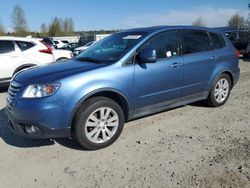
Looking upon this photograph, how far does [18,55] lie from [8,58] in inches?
11.9

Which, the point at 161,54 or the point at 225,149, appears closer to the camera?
the point at 225,149

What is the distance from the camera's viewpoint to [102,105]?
4.26 metres

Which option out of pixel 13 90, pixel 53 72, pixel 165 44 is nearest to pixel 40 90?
pixel 53 72

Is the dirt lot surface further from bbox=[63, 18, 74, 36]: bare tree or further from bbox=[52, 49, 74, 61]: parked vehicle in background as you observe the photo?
bbox=[63, 18, 74, 36]: bare tree

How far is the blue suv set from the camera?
3980 mm

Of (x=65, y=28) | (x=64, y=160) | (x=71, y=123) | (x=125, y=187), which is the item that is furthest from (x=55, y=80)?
(x=65, y=28)

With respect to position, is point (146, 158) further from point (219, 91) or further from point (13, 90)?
point (219, 91)

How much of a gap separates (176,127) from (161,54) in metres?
1.27

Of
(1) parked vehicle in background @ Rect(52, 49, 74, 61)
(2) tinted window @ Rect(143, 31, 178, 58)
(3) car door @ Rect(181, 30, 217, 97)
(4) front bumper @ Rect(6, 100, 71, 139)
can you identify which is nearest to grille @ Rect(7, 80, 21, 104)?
(4) front bumper @ Rect(6, 100, 71, 139)

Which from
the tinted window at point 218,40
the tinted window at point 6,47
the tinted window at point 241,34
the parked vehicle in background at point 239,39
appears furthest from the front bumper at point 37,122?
the tinted window at point 241,34

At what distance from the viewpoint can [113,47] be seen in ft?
16.6

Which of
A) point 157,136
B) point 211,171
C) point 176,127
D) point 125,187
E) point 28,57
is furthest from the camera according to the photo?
point 28,57

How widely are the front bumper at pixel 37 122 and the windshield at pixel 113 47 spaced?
1.26 metres

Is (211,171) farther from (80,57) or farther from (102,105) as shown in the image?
(80,57)
